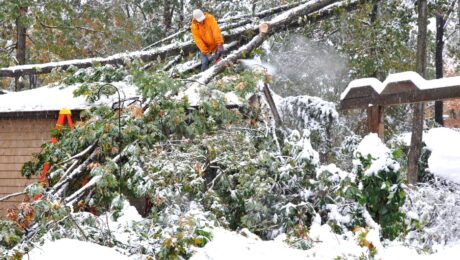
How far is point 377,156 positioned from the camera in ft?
20.7

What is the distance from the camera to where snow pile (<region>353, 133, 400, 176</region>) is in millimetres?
6234

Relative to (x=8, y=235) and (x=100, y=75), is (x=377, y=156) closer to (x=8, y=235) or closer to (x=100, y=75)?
(x=8, y=235)

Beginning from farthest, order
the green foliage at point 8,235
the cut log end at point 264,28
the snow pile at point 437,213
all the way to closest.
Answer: the cut log end at point 264,28
the snow pile at point 437,213
the green foliage at point 8,235

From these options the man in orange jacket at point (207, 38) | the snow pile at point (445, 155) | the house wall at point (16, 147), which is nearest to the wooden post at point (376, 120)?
the snow pile at point (445, 155)

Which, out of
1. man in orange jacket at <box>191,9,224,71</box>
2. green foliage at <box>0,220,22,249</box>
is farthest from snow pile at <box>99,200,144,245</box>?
man in orange jacket at <box>191,9,224,71</box>

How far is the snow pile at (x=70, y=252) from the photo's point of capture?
4.71m

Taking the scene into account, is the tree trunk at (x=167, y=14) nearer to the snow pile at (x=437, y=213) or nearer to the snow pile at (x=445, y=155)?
the snow pile at (x=445, y=155)

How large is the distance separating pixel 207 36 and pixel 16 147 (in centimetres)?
437

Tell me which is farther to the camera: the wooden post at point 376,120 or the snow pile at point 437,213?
the snow pile at point 437,213

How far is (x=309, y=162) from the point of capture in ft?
26.7

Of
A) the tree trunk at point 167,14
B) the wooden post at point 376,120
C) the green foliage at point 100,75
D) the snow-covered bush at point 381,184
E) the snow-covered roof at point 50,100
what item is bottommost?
the snow-covered bush at point 381,184

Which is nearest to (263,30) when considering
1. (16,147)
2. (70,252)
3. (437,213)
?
(437,213)

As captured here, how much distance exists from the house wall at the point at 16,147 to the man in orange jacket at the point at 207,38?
3.23 m

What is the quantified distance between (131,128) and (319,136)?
6.74m
